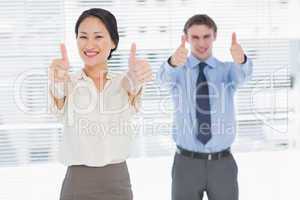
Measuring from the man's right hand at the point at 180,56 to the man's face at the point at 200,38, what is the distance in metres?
0.14

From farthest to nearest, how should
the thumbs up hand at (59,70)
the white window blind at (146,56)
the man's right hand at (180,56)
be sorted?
the white window blind at (146,56), the man's right hand at (180,56), the thumbs up hand at (59,70)

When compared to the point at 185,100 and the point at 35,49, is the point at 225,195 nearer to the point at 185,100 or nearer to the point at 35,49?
the point at 185,100

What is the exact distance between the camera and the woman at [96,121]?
1683mm

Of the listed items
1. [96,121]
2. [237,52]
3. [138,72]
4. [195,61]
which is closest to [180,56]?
[195,61]

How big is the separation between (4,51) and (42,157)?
0.80m

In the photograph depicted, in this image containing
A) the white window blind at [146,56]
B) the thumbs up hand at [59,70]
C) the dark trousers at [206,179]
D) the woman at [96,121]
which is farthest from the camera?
the white window blind at [146,56]

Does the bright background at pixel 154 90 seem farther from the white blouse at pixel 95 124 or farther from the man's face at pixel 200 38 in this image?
the white blouse at pixel 95 124

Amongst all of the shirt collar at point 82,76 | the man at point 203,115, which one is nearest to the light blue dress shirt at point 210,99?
the man at point 203,115

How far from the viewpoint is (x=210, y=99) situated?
7.43 feet

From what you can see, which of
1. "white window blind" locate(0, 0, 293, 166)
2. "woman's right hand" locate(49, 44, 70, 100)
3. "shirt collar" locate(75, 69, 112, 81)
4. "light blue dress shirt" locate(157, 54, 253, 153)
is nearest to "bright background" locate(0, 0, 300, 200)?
"white window blind" locate(0, 0, 293, 166)

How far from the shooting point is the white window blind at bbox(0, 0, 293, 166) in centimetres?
286

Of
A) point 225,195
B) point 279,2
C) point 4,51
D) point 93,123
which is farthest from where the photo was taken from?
point 279,2

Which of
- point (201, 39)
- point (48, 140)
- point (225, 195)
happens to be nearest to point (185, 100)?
point (201, 39)

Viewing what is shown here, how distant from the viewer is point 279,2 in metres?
3.03
